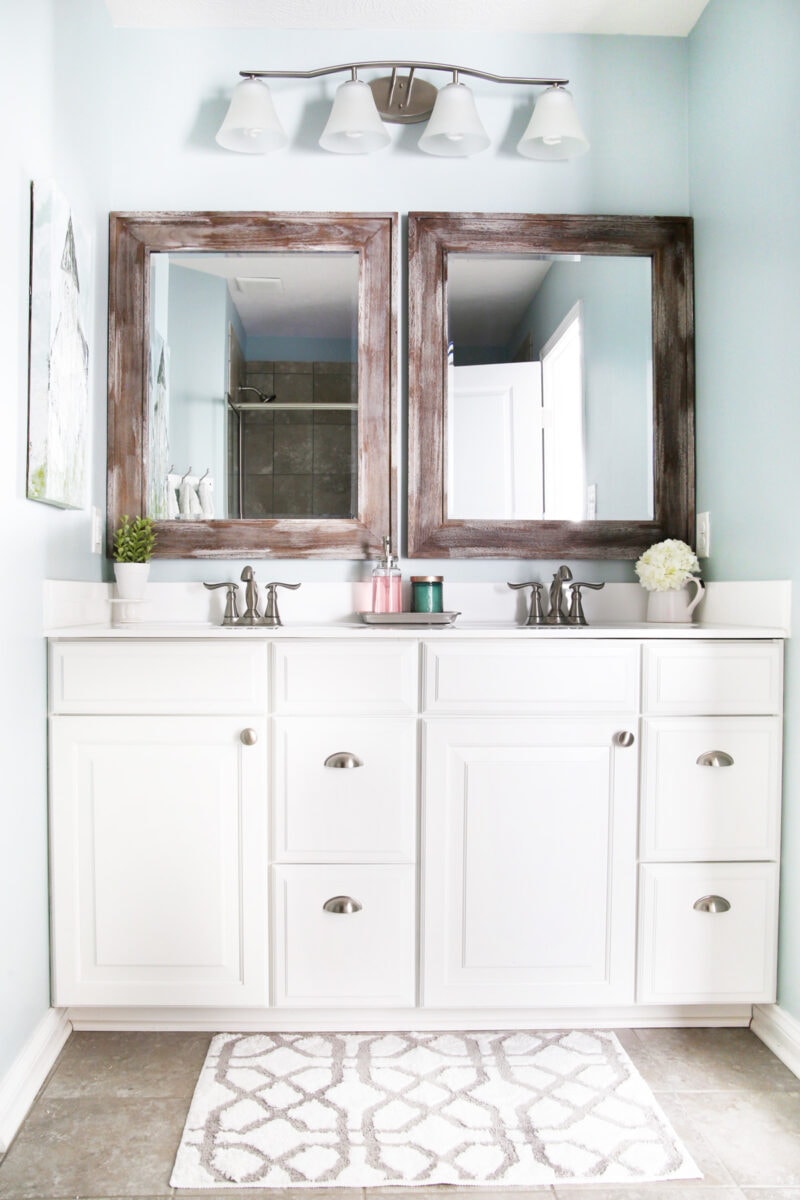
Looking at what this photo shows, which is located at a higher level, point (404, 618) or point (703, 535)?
point (703, 535)

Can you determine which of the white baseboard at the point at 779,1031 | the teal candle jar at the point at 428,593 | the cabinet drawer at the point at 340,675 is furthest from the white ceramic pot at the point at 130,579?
the white baseboard at the point at 779,1031

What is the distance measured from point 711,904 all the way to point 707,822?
0.17 meters

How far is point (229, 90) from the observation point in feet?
7.45

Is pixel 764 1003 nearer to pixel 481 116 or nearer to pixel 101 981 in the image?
pixel 101 981

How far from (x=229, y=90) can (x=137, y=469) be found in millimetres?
1001

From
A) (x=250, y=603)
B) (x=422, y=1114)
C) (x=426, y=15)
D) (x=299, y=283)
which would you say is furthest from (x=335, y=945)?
(x=426, y=15)

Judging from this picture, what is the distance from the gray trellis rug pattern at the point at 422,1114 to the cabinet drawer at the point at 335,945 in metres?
0.10

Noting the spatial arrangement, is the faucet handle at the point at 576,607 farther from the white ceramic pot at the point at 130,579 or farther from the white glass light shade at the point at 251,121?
the white glass light shade at the point at 251,121

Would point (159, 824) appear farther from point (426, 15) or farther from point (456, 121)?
point (426, 15)

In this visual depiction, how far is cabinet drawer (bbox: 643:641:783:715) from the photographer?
6.05 ft

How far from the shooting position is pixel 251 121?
2.13 metres

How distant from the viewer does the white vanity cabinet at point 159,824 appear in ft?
5.95

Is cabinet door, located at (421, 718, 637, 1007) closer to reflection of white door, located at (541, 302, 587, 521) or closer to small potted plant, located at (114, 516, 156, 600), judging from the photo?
reflection of white door, located at (541, 302, 587, 521)

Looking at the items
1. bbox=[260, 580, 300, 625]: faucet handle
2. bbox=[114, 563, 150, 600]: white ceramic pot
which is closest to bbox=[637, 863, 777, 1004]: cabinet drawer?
bbox=[260, 580, 300, 625]: faucet handle
